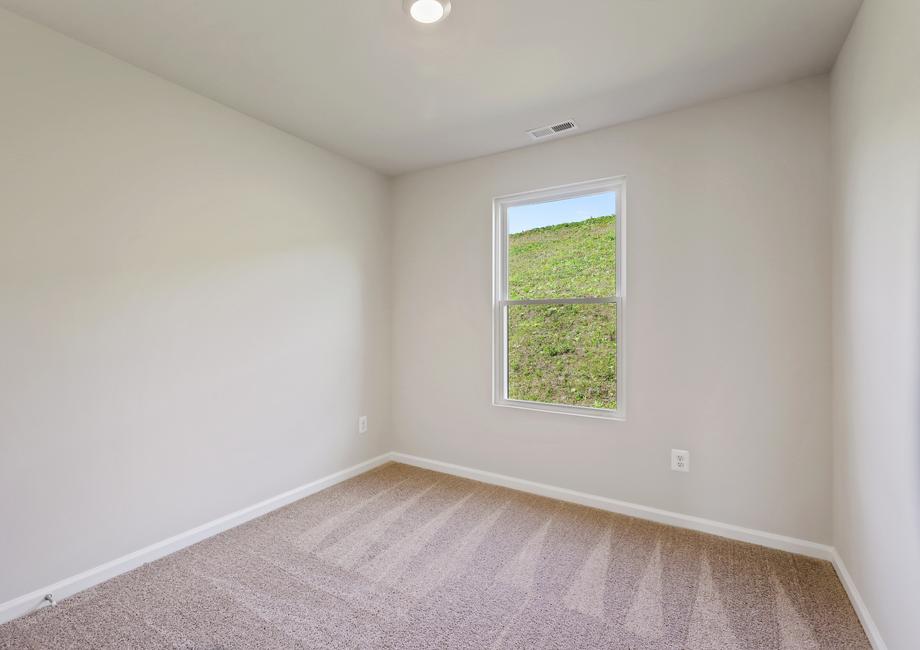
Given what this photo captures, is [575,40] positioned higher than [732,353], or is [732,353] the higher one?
[575,40]

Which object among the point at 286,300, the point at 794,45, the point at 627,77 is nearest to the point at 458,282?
the point at 286,300

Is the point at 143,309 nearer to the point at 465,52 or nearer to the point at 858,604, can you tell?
the point at 465,52

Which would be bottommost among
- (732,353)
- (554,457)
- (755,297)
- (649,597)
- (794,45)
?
(649,597)

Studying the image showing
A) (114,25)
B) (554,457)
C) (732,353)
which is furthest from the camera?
(554,457)

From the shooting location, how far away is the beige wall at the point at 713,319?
2.20 meters

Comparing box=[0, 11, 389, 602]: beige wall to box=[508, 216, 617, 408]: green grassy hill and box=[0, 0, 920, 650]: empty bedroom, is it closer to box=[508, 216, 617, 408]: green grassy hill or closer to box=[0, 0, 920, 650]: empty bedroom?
box=[0, 0, 920, 650]: empty bedroom

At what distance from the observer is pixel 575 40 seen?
1.93 metres

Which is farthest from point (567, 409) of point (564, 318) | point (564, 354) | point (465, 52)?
point (465, 52)

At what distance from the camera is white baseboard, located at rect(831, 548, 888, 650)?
5.10ft

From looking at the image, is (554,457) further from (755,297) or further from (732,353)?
(755,297)

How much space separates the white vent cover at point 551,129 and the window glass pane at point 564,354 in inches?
45.6

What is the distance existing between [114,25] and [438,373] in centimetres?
269

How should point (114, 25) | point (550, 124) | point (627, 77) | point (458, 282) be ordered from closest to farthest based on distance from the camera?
1. point (114, 25)
2. point (627, 77)
3. point (550, 124)
4. point (458, 282)

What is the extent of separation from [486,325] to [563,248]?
793 mm
